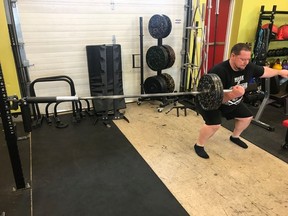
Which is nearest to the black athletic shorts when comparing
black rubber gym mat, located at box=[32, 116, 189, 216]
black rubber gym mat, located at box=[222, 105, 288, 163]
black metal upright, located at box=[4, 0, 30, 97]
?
black rubber gym mat, located at box=[222, 105, 288, 163]

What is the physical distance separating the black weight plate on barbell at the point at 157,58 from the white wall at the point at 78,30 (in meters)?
0.30

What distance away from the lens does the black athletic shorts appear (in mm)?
2592

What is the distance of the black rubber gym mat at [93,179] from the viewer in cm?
203

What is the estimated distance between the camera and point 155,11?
4.24m

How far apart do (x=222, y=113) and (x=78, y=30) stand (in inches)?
102

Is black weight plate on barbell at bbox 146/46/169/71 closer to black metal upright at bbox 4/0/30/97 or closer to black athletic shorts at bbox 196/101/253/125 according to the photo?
black athletic shorts at bbox 196/101/253/125

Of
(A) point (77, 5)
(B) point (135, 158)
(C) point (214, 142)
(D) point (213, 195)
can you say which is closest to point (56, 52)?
(A) point (77, 5)

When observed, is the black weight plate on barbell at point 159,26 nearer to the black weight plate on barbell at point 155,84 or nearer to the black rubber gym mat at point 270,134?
the black weight plate on barbell at point 155,84

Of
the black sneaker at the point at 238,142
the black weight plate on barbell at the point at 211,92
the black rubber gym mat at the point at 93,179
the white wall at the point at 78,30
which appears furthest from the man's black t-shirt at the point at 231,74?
the white wall at the point at 78,30

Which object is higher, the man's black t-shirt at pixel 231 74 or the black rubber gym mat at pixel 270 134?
the man's black t-shirt at pixel 231 74

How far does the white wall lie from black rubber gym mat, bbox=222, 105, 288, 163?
87.3 inches

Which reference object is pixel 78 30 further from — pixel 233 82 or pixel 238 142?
pixel 238 142

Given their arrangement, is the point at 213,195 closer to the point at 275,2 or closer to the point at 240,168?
the point at 240,168

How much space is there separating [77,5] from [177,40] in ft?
6.40
